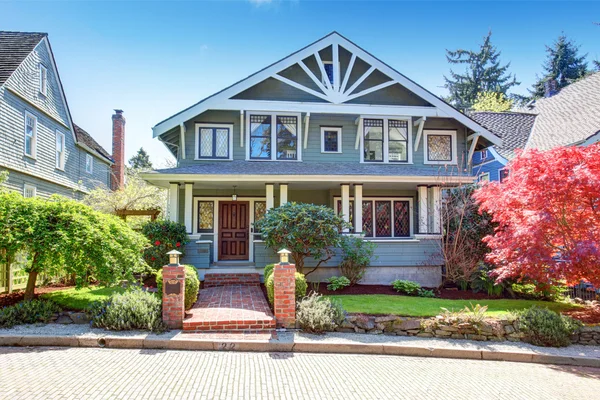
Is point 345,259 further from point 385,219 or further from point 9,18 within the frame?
point 9,18

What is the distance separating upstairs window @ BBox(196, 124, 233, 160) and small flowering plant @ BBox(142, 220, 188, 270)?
3.22 m

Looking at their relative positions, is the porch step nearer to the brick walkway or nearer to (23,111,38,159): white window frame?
the brick walkway

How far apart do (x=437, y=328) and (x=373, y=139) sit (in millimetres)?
8283

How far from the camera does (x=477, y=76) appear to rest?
3869cm

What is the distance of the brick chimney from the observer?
20384 mm

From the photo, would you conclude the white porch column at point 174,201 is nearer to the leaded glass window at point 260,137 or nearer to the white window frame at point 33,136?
the leaded glass window at point 260,137

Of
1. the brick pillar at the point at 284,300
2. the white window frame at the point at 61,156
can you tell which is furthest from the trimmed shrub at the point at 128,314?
the white window frame at the point at 61,156

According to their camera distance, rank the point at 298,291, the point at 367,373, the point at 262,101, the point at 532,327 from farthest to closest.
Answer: the point at 262,101
the point at 298,291
the point at 532,327
the point at 367,373

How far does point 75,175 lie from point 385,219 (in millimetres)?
15140

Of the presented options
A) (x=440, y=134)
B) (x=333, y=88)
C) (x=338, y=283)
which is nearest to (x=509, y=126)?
(x=440, y=134)

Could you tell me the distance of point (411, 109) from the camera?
13.3m

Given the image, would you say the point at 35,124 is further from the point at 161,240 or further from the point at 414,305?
the point at 414,305

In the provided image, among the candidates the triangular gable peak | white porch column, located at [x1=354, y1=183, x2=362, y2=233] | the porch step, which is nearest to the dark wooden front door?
the porch step

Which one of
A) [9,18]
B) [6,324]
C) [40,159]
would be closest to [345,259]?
[6,324]
